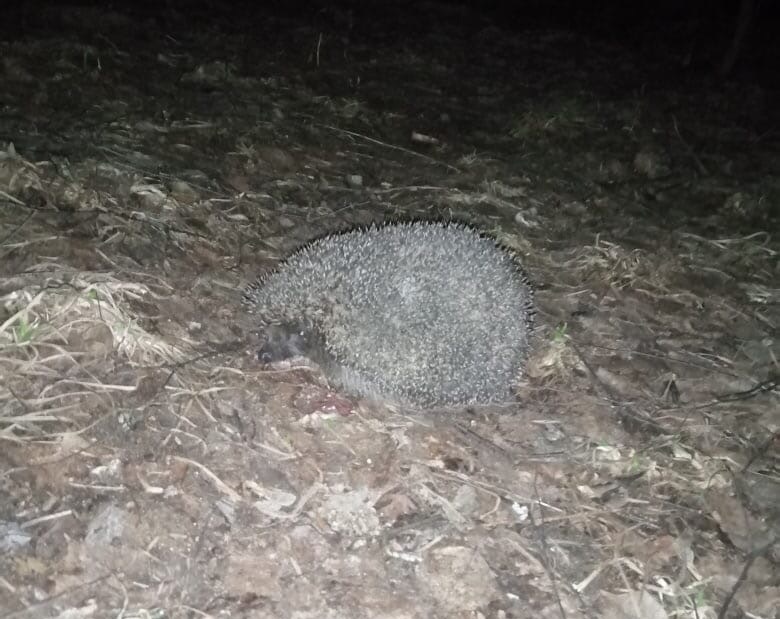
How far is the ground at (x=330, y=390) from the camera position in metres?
3.15

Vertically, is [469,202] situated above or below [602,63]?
below

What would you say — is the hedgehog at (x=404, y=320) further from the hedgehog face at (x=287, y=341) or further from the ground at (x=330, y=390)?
the ground at (x=330, y=390)

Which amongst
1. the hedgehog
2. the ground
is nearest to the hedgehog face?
the hedgehog

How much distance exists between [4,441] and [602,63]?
12387mm

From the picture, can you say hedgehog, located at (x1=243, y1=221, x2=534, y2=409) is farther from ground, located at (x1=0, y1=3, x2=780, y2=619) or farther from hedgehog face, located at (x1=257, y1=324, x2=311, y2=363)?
ground, located at (x1=0, y1=3, x2=780, y2=619)

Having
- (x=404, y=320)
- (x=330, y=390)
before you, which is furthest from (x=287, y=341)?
(x=404, y=320)

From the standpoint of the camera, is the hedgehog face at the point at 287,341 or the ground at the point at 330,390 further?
the hedgehog face at the point at 287,341

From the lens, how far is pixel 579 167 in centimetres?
789

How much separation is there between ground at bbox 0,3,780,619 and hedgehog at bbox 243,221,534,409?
181 millimetres

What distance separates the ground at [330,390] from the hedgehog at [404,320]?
0.18 m

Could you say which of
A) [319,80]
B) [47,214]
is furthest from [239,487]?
[319,80]

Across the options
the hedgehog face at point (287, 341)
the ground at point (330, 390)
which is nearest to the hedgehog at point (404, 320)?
the hedgehog face at point (287, 341)

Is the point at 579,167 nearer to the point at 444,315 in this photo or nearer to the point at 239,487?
the point at 444,315

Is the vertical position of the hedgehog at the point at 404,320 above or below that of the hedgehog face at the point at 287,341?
above
